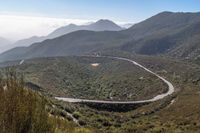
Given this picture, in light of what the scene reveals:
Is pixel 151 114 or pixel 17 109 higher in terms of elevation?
pixel 17 109

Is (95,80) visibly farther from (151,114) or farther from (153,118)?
(153,118)

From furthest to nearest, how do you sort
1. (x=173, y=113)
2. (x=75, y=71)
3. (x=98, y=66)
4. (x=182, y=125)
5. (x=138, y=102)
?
1. (x=98, y=66)
2. (x=75, y=71)
3. (x=138, y=102)
4. (x=173, y=113)
5. (x=182, y=125)

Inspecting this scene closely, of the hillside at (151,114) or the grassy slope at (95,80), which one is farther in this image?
the grassy slope at (95,80)

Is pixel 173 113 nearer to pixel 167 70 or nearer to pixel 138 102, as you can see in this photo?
pixel 138 102

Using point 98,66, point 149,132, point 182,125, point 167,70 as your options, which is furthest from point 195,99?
point 98,66

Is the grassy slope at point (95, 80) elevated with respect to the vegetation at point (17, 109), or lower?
lower

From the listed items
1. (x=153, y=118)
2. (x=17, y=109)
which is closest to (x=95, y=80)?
(x=153, y=118)

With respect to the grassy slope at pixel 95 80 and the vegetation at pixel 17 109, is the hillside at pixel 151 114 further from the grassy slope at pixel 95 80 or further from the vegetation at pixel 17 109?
the vegetation at pixel 17 109

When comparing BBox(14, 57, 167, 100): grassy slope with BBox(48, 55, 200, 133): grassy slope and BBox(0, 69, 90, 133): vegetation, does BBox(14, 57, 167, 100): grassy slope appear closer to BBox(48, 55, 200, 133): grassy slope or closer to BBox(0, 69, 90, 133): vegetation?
BBox(48, 55, 200, 133): grassy slope

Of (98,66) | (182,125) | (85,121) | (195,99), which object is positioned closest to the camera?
(182,125)

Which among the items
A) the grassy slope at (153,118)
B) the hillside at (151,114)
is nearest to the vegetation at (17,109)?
the hillside at (151,114)

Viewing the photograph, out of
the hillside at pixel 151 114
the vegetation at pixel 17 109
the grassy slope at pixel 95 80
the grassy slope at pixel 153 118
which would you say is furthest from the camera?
the grassy slope at pixel 95 80
